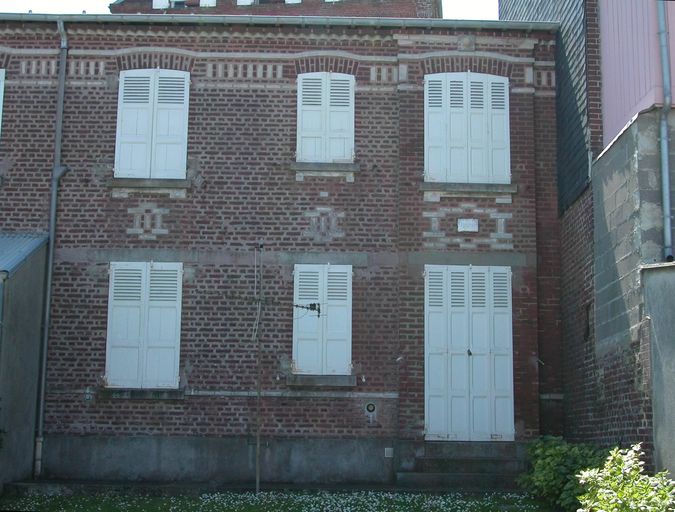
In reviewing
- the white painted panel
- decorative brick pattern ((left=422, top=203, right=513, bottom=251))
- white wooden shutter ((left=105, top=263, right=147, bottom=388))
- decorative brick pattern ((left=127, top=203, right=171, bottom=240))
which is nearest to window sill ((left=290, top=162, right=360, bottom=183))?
decorative brick pattern ((left=422, top=203, right=513, bottom=251))

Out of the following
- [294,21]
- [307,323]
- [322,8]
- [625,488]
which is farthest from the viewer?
[322,8]

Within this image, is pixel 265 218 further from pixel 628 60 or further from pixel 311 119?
pixel 628 60

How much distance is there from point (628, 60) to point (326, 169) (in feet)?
16.6

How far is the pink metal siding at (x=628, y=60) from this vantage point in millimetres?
12930

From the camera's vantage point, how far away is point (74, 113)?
1644 cm

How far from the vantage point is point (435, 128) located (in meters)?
16.3

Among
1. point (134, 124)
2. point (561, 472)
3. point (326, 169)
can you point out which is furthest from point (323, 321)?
point (561, 472)

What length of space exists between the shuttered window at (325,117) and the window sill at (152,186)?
1971mm

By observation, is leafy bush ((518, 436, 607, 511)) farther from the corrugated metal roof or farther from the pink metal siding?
the corrugated metal roof

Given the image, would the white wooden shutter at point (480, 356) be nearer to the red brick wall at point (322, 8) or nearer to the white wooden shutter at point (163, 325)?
the white wooden shutter at point (163, 325)

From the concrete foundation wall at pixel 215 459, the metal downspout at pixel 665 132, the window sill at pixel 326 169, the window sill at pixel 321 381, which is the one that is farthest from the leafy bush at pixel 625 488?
the window sill at pixel 326 169

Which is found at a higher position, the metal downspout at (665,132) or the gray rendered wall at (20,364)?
the metal downspout at (665,132)

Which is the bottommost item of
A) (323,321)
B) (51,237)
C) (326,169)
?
(323,321)

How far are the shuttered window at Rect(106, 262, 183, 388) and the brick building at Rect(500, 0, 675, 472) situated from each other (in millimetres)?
6287
